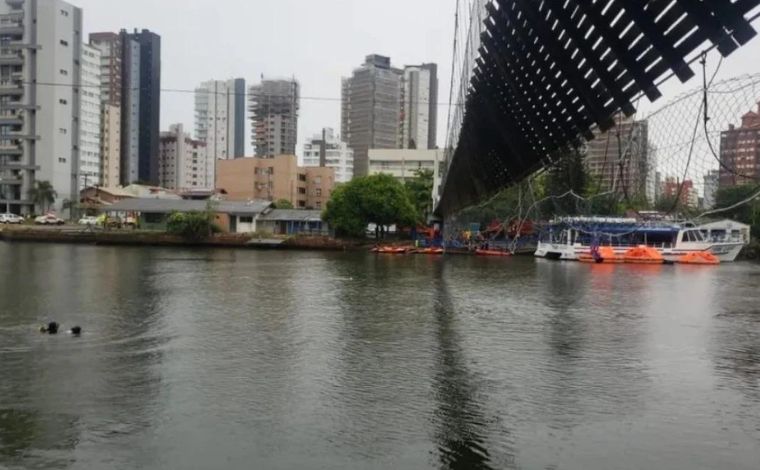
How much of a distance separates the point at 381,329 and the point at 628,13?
971 cm

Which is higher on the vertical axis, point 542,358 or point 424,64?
point 424,64

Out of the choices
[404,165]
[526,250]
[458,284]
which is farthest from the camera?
[404,165]

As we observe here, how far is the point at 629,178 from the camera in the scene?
1590 cm

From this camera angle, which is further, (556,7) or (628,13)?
(556,7)

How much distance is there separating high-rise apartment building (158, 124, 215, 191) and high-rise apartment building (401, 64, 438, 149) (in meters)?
26.6

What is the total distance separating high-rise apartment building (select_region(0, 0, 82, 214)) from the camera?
4994 centimetres

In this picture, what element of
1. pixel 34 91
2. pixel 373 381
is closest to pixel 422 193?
pixel 34 91

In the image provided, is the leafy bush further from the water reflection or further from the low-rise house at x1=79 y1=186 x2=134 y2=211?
the water reflection

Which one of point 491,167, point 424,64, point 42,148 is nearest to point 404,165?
point 42,148

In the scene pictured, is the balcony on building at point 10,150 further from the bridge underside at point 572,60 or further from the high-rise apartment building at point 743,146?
the high-rise apartment building at point 743,146

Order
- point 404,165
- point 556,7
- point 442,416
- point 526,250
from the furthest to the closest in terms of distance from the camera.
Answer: point 404,165 → point 526,250 → point 442,416 → point 556,7

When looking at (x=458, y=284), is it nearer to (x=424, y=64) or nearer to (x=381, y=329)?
(x=381, y=329)

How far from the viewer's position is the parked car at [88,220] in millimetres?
49125

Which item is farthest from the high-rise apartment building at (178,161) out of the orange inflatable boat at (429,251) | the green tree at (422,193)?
the orange inflatable boat at (429,251)
